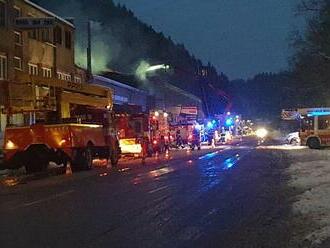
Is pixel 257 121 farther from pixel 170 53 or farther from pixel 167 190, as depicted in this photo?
pixel 167 190

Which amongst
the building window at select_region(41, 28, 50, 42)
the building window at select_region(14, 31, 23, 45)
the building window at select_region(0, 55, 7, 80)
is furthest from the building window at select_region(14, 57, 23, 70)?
the building window at select_region(41, 28, 50, 42)

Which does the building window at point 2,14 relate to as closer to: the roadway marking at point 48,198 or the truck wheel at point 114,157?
the truck wheel at point 114,157

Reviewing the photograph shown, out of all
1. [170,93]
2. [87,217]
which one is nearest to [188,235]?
[87,217]

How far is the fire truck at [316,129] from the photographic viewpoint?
1828 inches

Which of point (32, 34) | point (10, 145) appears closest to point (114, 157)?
point (10, 145)

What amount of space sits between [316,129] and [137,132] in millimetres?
14748

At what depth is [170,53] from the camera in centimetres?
12231

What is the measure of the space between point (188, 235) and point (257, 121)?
185 m

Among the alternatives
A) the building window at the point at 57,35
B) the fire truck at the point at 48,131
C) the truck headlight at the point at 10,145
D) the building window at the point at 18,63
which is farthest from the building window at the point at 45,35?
the truck headlight at the point at 10,145

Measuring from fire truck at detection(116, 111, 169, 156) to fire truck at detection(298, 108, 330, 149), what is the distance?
1145 centimetres

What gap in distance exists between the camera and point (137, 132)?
39.2 meters

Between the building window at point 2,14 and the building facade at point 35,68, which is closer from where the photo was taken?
the building facade at point 35,68

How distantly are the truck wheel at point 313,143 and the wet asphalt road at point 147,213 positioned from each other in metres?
26.9

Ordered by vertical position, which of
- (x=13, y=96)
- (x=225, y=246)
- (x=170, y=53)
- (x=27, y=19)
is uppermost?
(x=170, y=53)
